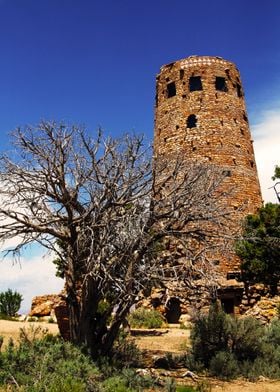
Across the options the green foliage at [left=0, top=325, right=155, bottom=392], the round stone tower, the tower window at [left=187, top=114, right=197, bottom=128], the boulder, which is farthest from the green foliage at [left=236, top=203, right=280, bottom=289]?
the green foliage at [left=0, top=325, right=155, bottom=392]

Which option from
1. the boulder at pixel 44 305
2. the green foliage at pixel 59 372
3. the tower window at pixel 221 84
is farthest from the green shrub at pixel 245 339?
the tower window at pixel 221 84

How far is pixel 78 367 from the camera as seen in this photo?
7.97 m

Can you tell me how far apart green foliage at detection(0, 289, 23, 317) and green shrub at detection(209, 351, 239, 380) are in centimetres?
1800

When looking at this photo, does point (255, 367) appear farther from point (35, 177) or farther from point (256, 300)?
point (256, 300)

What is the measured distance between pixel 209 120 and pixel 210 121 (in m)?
0.10

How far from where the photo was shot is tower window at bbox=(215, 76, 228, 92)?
29.6 meters

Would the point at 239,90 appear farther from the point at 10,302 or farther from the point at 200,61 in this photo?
the point at 10,302

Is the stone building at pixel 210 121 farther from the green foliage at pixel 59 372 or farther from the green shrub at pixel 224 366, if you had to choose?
the green foliage at pixel 59 372

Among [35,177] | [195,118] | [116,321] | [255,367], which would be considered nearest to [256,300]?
[195,118]

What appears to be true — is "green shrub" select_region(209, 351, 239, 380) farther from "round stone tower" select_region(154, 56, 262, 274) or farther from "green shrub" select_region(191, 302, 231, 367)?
"round stone tower" select_region(154, 56, 262, 274)

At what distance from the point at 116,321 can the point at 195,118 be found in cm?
2034

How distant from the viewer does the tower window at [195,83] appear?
29.4 metres

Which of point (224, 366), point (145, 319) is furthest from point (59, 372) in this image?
point (145, 319)

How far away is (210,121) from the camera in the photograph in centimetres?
2798
